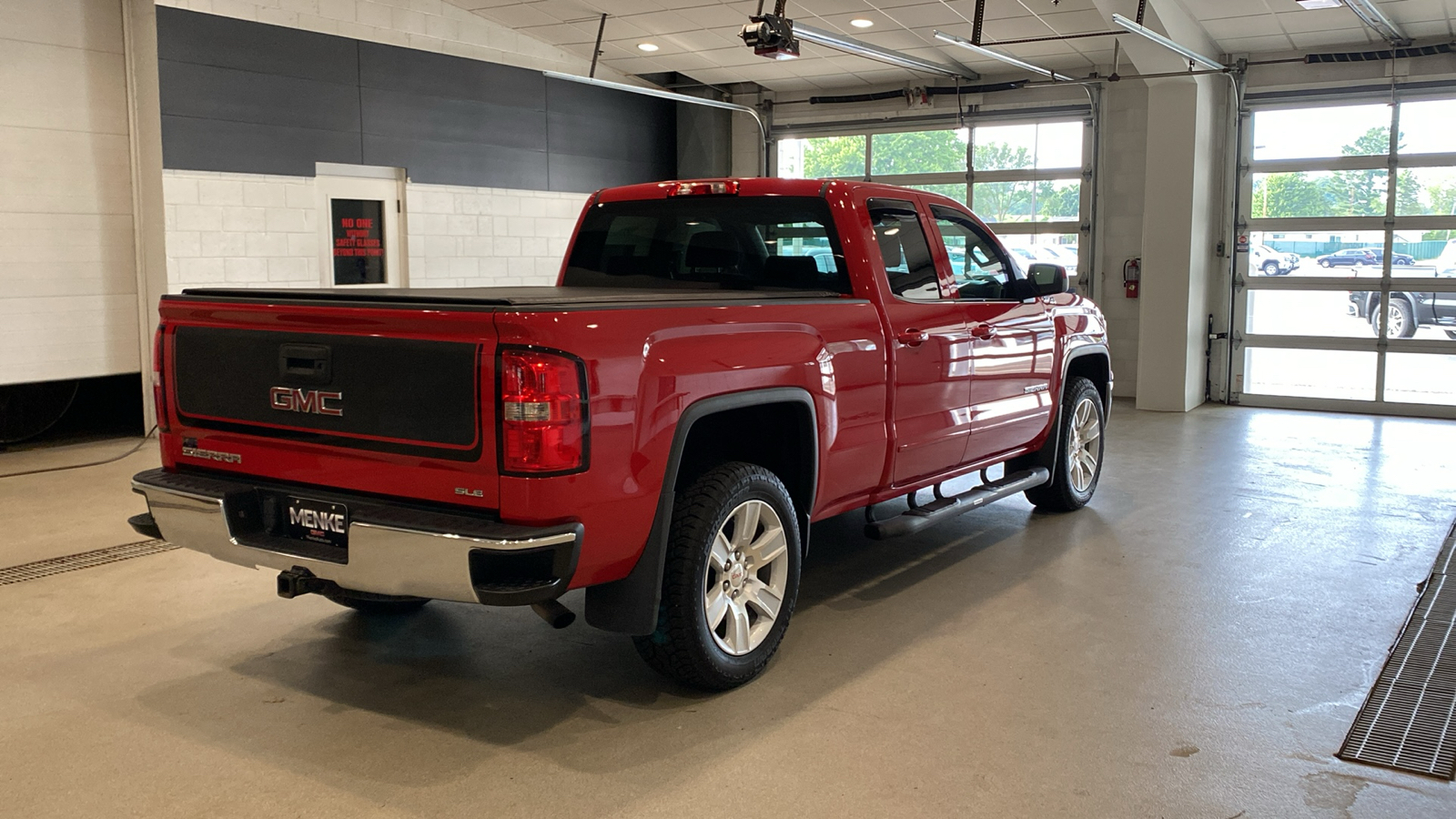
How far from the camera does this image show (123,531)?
5422 mm

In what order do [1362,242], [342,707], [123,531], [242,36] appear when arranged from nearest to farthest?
[342,707], [123,531], [242,36], [1362,242]

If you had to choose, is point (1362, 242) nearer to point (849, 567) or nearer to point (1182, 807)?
point (849, 567)

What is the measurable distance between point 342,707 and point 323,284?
6.64 metres

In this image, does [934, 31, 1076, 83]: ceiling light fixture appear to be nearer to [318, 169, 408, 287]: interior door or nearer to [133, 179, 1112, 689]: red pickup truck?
[133, 179, 1112, 689]: red pickup truck

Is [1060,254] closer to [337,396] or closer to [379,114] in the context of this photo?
[379,114]

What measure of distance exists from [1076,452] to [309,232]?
6.28m

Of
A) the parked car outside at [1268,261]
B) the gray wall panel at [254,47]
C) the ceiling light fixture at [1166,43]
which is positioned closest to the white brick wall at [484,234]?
the gray wall panel at [254,47]

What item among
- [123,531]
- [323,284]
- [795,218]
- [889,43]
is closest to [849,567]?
[795,218]

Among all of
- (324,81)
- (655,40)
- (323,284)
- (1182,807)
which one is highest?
(655,40)

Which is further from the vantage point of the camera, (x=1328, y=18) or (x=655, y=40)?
(x=655, y=40)

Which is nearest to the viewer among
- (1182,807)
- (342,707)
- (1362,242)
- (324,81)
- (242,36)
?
(1182,807)

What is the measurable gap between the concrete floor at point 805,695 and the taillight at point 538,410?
2.67ft

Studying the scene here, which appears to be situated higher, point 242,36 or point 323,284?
point 242,36

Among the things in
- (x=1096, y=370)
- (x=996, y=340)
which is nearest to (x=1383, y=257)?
(x=1096, y=370)
